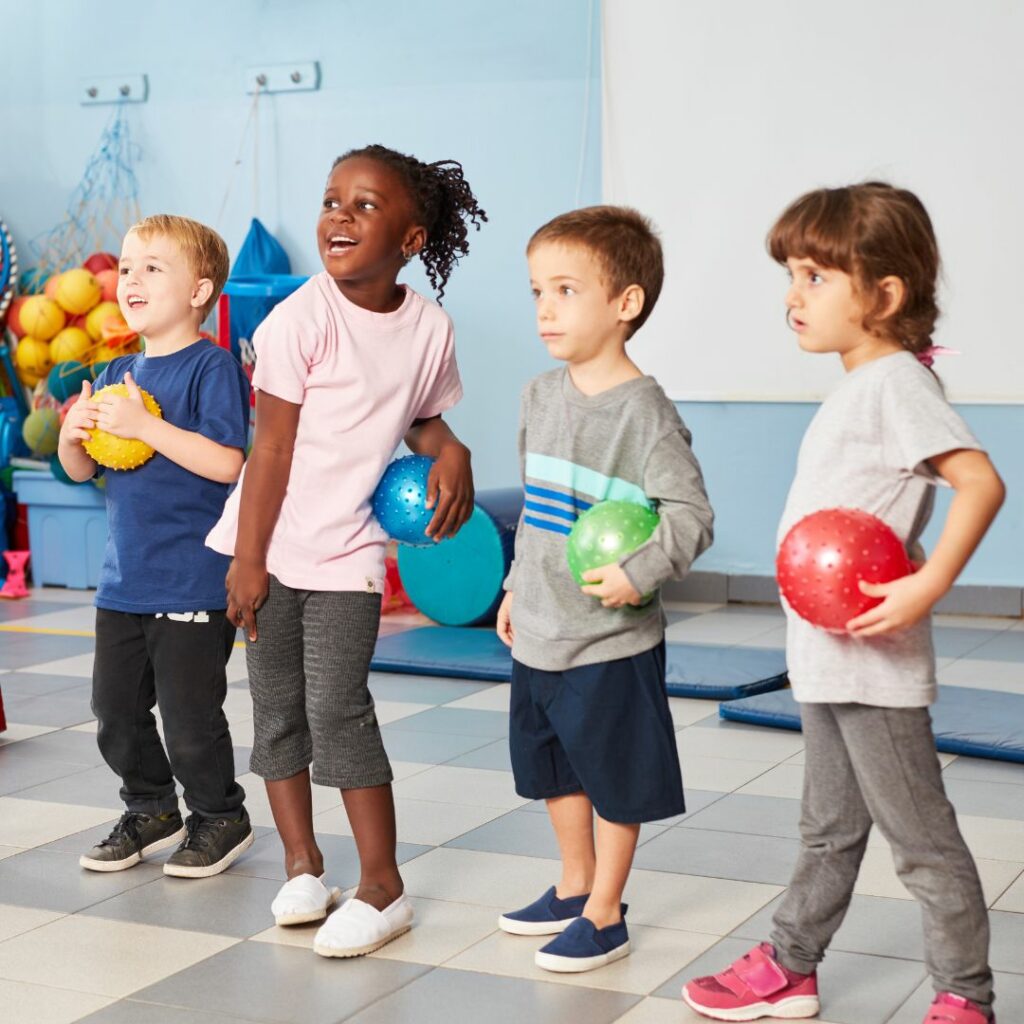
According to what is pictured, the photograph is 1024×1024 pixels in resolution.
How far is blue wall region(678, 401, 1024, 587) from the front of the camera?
611cm

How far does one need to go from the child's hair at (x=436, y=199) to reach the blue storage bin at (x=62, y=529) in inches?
174

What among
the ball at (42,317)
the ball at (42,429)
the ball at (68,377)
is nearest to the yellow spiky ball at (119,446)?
the ball at (68,377)

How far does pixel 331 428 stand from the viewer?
254 cm

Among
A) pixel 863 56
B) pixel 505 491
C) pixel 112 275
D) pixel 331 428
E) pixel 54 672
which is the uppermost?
pixel 863 56

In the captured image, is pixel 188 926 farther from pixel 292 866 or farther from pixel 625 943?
pixel 625 943

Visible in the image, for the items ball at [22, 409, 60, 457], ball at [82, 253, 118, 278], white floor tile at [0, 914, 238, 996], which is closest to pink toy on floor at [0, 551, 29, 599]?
ball at [22, 409, 60, 457]

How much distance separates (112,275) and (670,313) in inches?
99.8

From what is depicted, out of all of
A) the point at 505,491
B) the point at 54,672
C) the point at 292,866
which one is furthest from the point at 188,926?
the point at 505,491

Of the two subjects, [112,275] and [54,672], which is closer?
[54,672]

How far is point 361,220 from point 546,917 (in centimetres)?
119

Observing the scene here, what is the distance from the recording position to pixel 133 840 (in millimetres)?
2967

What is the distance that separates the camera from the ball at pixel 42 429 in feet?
22.2

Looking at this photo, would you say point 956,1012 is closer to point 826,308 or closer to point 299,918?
point 826,308

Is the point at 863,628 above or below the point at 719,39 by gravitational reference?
below
